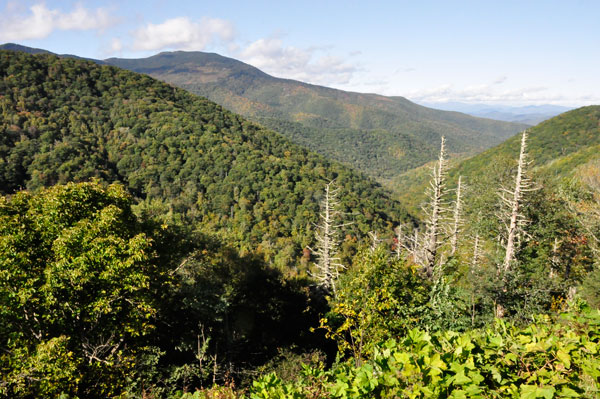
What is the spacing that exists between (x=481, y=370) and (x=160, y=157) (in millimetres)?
66800

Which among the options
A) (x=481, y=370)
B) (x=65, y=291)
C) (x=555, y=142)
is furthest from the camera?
(x=555, y=142)

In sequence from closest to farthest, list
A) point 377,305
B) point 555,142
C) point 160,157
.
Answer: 1. point 377,305
2. point 160,157
3. point 555,142

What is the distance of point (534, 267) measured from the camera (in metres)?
18.8

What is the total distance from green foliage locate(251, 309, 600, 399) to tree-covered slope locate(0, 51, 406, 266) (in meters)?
39.9

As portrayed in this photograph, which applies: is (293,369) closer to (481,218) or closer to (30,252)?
(30,252)

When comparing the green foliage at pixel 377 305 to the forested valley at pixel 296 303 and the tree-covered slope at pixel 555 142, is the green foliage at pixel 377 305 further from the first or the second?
the tree-covered slope at pixel 555 142

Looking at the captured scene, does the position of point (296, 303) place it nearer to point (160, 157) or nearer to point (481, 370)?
point (481, 370)

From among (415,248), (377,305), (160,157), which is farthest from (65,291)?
(160,157)

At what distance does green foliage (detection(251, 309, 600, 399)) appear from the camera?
2.20 metres

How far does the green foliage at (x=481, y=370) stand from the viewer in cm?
220

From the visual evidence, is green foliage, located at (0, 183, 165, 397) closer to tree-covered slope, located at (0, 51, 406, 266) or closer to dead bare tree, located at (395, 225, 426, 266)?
dead bare tree, located at (395, 225, 426, 266)

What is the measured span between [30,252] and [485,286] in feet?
47.3

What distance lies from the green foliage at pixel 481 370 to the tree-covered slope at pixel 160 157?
1571 inches

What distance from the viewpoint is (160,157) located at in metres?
62.1
